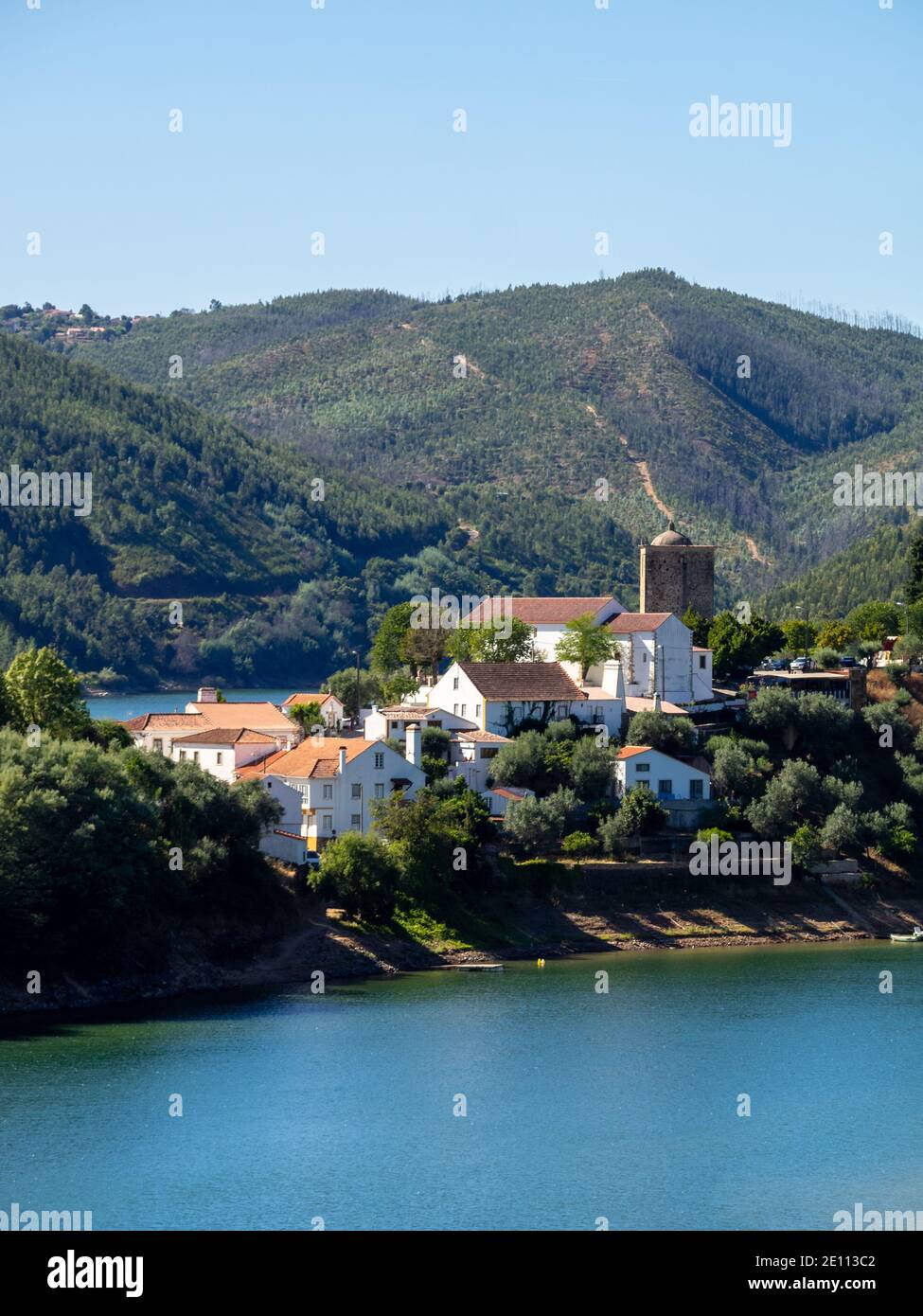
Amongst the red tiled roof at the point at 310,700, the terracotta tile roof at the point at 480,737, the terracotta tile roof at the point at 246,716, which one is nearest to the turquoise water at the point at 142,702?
the red tiled roof at the point at 310,700

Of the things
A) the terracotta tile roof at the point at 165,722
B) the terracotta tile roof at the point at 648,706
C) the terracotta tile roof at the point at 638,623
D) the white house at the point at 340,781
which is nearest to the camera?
the white house at the point at 340,781

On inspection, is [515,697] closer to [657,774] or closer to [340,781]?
[657,774]

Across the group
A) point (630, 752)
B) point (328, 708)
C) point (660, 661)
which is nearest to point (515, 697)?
point (630, 752)

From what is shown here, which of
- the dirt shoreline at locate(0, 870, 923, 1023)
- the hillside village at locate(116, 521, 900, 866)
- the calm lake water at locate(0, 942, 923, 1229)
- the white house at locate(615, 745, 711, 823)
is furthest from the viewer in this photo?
the white house at locate(615, 745, 711, 823)

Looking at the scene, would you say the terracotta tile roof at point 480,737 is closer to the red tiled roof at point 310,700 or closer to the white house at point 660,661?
the white house at point 660,661

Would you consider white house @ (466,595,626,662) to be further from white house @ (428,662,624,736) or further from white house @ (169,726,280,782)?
white house @ (169,726,280,782)

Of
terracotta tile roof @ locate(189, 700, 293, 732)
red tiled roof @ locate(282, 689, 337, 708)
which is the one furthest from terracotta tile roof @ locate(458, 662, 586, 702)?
terracotta tile roof @ locate(189, 700, 293, 732)
